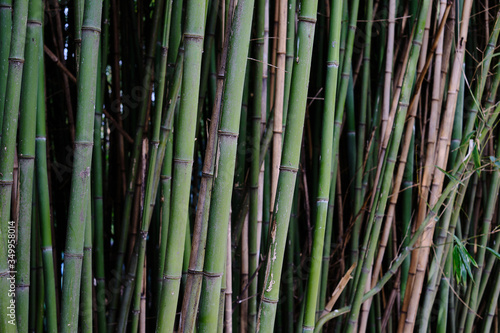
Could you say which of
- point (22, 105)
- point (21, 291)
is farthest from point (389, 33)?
point (21, 291)

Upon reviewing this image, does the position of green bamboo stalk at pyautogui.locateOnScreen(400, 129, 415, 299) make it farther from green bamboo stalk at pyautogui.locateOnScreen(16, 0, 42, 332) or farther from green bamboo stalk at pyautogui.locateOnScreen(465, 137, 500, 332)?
green bamboo stalk at pyautogui.locateOnScreen(16, 0, 42, 332)

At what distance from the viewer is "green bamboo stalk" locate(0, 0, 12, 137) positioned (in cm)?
59

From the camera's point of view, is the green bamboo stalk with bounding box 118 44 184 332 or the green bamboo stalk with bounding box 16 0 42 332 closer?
the green bamboo stalk with bounding box 16 0 42 332

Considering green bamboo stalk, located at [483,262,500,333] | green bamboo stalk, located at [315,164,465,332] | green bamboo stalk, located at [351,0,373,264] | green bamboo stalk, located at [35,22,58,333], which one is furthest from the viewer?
green bamboo stalk, located at [483,262,500,333]

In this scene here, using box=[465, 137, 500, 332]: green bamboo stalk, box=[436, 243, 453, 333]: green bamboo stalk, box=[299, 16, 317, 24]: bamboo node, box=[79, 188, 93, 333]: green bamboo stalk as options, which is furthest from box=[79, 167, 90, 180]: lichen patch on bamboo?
box=[465, 137, 500, 332]: green bamboo stalk

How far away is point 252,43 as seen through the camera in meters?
1.04

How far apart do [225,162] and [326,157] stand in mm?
182

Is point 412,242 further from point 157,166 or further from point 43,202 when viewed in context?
point 43,202

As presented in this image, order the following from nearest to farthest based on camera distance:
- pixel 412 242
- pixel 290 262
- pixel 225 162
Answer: pixel 225 162 < pixel 412 242 < pixel 290 262

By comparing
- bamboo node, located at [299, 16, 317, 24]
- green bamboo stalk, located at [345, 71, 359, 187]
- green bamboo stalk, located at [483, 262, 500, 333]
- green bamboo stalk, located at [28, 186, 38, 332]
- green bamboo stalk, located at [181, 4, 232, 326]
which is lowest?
green bamboo stalk, located at [483, 262, 500, 333]

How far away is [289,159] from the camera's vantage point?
60 cm

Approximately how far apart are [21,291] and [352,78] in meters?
0.86

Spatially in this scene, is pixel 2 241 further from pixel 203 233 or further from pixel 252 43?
pixel 252 43

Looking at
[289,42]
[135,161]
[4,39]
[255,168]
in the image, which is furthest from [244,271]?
[4,39]
